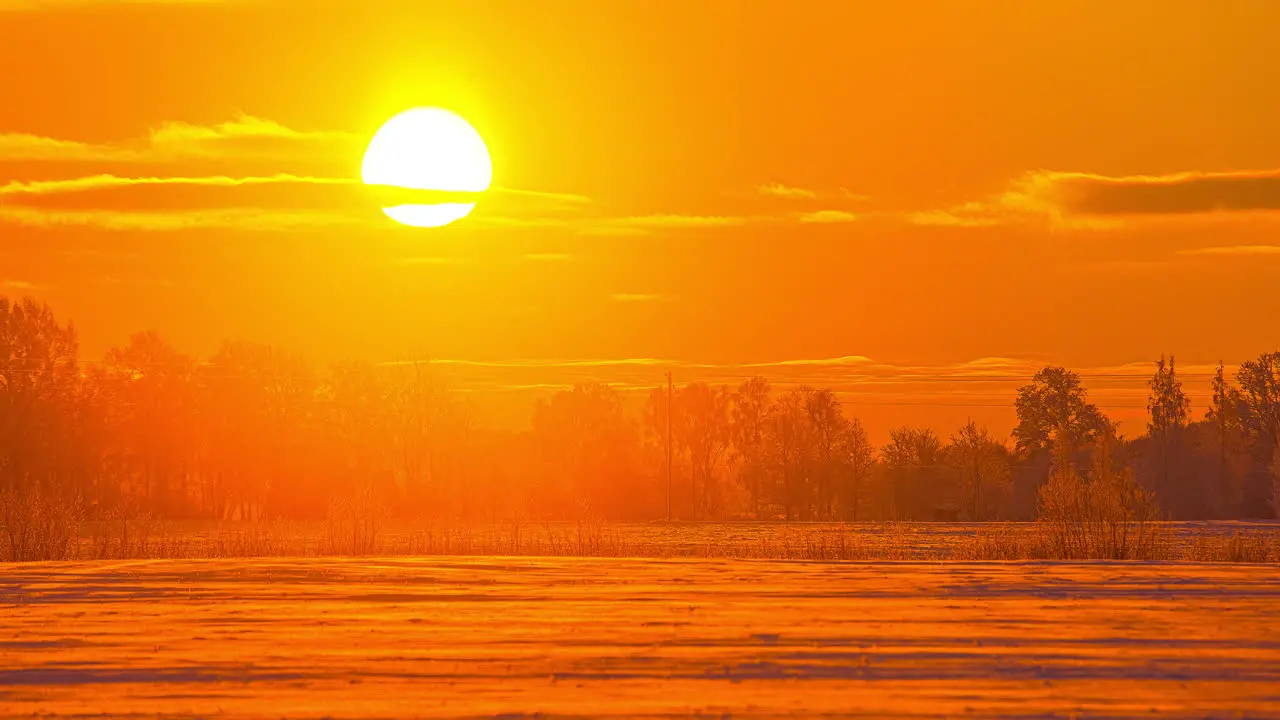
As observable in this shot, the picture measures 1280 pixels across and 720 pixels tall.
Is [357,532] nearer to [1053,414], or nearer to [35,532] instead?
[35,532]

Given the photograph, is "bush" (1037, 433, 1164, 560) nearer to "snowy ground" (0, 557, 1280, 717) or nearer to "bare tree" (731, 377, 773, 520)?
"snowy ground" (0, 557, 1280, 717)

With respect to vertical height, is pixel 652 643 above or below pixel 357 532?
below

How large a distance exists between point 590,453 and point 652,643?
241 ft

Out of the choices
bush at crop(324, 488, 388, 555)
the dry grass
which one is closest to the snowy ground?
the dry grass

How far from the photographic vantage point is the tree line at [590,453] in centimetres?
7562

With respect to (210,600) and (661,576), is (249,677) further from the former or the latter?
(661,576)

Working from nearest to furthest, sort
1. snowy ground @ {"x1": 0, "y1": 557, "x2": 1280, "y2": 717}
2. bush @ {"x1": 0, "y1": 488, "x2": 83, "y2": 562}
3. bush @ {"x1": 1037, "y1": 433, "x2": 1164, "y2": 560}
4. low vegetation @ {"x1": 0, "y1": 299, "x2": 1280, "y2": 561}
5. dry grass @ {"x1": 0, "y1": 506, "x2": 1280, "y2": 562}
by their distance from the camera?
snowy ground @ {"x1": 0, "y1": 557, "x2": 1280, "y2": 717}
bush @ {"x1": 1037, "y1": 433, "x2": 1164, "y2": 560}
dry grass @ {"x1": 0, "y1": 506, "x2": 1280, "y2": 562}
bush @ {"x1": 0, "y1": 488, "x2": 83, "y2": 562}
low vegetation @ {"x1": 0, "y1": 299, "x2": 1280, "y2": 561}

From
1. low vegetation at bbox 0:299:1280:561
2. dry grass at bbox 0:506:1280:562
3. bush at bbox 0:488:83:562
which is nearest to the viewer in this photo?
dry grass at bbox 0:506:1280:562

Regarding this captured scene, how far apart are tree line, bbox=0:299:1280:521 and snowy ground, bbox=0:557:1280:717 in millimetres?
51053


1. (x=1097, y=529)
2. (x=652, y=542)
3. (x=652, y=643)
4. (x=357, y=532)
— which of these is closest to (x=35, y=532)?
(x=357, y=532)

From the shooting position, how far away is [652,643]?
15.1 meters

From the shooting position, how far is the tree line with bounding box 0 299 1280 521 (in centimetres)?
7562

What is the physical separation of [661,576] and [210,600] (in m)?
6.58

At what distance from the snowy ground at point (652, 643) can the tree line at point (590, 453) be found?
51.1 meters
